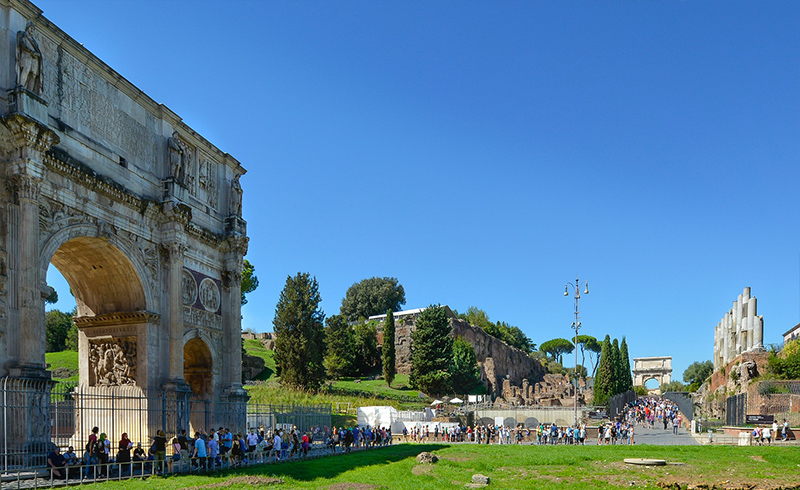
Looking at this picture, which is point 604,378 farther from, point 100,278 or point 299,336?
point 100,278

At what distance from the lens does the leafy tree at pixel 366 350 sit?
75.2 m

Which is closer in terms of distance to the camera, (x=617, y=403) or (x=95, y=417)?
(x=95, y=417)

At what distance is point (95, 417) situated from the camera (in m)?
22.0

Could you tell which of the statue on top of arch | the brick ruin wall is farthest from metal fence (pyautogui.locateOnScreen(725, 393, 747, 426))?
the statue on top of arch

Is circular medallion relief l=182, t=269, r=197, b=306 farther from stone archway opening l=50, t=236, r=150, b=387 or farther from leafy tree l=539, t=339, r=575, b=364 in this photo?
leafy tree l=539, t=339, r=575, b=364

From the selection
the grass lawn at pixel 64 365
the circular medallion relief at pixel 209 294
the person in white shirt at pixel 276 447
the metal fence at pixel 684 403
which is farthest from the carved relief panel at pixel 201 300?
the metal fence at pixel 684 403

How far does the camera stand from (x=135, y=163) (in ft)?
75.3

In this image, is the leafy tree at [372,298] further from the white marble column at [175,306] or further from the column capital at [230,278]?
the white marble column at [175,306]

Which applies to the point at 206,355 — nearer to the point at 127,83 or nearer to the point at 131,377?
the point at 131,377

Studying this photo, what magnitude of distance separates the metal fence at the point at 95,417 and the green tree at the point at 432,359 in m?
31.6

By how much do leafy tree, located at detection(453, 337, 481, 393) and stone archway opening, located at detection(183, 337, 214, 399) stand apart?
4231 centimetres

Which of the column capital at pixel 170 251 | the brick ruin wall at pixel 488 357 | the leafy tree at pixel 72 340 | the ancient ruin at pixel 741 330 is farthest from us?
the brick ruin wall at pixel 488 357

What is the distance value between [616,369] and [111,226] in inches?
2128

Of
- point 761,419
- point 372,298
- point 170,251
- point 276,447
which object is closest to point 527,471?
point 276,447
